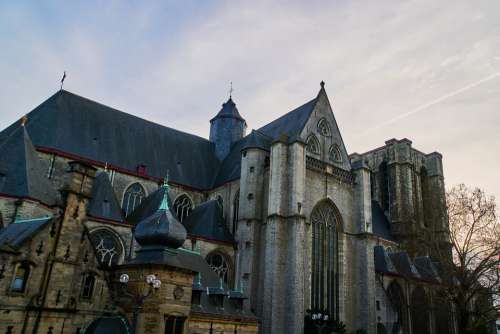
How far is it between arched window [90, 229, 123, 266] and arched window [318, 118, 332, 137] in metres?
13.2

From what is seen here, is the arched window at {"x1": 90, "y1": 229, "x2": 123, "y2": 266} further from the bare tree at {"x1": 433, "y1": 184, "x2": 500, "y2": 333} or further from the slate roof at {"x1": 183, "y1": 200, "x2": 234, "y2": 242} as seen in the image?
the bare tree at {"x1": 433, "y1": 184, "x2": 500, "y2": 333}

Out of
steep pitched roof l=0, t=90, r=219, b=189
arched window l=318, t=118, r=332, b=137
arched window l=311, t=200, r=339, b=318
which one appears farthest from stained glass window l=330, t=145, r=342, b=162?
steep pitched roof l=0, t=90, r=219, b=189

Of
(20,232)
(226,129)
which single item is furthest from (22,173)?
(226,129)

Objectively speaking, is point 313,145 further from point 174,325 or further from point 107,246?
point 174,325

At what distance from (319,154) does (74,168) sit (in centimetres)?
1518

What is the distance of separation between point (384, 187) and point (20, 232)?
33.6 m

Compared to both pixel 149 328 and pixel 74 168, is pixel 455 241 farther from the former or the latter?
pixel 74 168

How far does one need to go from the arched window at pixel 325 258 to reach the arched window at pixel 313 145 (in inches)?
119

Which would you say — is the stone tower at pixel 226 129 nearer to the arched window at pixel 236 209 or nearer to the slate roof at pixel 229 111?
the slate roof at pixel 229 111

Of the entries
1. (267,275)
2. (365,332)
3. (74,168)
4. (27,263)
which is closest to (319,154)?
(267,275)

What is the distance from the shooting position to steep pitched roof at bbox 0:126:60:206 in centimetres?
1564

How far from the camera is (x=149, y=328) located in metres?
10.4

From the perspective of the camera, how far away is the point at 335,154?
1011 inches

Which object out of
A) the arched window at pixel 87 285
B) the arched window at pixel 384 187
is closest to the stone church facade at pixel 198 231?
the arched window at pixel 87 285
